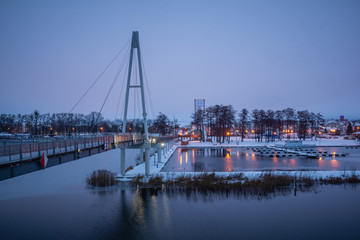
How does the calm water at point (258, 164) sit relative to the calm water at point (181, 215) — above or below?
above

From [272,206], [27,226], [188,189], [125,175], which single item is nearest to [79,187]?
[125,175]

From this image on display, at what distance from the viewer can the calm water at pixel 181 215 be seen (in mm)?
17234

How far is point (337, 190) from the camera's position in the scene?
24688 mm

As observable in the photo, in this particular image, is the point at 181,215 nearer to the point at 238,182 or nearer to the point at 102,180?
the point at 238,182

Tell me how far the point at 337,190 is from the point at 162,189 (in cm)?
1731

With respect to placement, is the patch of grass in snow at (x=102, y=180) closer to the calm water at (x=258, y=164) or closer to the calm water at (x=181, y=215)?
the calm water at (x=181, y=215)

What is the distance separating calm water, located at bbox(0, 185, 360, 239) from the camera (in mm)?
17234

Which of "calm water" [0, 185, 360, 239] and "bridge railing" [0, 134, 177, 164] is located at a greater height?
"bridge railing" [0, 134, 177, 164]

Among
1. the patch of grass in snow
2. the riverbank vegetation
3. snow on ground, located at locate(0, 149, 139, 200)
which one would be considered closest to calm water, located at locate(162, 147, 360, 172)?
the riverbank vegetation

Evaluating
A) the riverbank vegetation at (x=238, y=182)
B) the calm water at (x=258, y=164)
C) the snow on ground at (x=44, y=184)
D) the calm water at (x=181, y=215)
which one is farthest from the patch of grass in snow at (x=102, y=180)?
the calm water at (x=258, y=164)

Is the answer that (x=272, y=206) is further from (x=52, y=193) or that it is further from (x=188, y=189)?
(x=52, y=193)

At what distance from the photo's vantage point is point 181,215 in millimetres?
20031

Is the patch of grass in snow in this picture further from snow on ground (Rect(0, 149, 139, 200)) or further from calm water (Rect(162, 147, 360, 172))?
calm water (Rect(162, 147, 360, 172))

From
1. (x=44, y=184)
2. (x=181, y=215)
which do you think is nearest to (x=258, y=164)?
(x=181, y=215)
